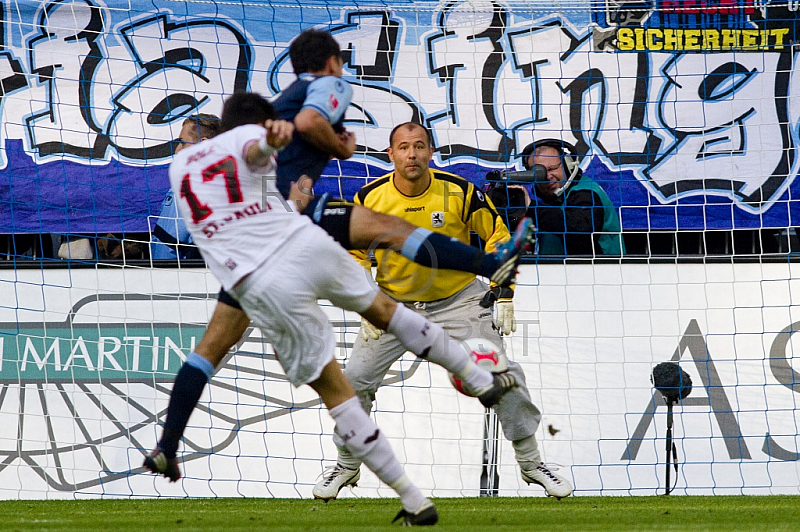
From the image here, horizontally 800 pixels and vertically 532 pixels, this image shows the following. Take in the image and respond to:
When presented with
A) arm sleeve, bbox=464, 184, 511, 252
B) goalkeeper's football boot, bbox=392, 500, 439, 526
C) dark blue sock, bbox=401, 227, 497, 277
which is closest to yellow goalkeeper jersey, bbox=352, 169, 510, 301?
arm sleeve, bbox=464, 184, 511, 252

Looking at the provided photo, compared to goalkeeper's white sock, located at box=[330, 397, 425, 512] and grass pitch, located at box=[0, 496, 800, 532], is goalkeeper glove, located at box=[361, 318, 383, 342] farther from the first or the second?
goalkeeper's white sock, located at box=[330, 397, 425, 512]

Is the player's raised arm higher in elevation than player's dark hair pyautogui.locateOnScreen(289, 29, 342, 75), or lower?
lower

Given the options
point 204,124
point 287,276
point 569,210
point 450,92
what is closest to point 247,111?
point 287,276

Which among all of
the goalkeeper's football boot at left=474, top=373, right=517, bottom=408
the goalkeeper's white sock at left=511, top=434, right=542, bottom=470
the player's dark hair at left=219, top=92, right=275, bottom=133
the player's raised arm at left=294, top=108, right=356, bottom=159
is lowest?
the goalkeeper's white sock at left=511, top=434, right=542, bottom=470

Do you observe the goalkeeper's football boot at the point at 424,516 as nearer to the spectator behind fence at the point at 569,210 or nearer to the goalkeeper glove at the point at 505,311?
the goalkeeper glove at the point at 505,311

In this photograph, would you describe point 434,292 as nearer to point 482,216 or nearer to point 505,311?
point 505,311

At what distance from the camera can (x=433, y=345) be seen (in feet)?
13.2

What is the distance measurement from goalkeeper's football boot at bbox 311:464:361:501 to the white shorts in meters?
2.30

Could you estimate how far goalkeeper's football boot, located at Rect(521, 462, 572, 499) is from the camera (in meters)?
5.84

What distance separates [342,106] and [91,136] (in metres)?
3.70

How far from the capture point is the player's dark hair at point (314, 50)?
4.45 metres

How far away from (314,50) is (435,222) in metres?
1.80

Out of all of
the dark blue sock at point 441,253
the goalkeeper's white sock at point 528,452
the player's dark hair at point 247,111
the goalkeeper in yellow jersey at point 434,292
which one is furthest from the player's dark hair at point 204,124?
the dark blue sock at point 441,253

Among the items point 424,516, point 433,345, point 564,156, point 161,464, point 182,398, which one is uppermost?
point 564,156
